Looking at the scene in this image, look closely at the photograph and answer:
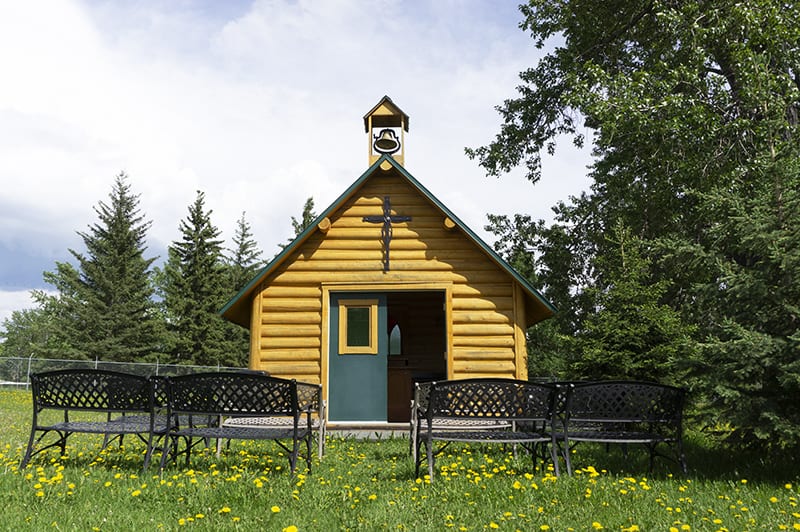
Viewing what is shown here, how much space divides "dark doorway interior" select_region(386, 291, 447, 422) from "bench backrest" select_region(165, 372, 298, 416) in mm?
9213

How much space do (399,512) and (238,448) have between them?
4.36m

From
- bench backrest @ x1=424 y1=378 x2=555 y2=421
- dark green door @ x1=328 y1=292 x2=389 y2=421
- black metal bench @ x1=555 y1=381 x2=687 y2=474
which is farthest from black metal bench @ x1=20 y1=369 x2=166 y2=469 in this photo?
dark green door @ x1=328 y1=292 x2=389 y2=421

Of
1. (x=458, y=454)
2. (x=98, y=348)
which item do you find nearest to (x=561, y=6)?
(x=458, y=454)

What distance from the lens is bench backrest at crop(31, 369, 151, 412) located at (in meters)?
6.46

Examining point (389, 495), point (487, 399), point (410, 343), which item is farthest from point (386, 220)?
point (389, 495)

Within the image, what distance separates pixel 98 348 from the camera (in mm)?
39156

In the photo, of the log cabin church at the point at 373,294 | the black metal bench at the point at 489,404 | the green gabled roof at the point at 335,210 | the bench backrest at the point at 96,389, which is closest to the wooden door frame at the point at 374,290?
the log cabin church at the point at 373,294

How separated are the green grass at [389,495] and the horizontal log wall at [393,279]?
4.02 metres

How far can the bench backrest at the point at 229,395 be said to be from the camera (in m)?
6.18

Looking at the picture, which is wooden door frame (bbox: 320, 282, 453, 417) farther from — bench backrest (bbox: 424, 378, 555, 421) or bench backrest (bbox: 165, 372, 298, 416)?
bench backrest (bbox: 165, 372, 298, 416)

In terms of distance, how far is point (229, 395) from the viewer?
246 inches

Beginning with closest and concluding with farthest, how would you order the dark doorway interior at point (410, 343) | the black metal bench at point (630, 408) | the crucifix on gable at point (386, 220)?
the black metal bench at point (630, 408) < the crucifix on gable at point (386, 220) < the dark doorway interior at point (410, 343)

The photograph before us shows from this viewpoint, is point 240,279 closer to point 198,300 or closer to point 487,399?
point 198,300

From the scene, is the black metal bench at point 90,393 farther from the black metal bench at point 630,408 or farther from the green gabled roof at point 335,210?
the green gabled roof at point 335,210
